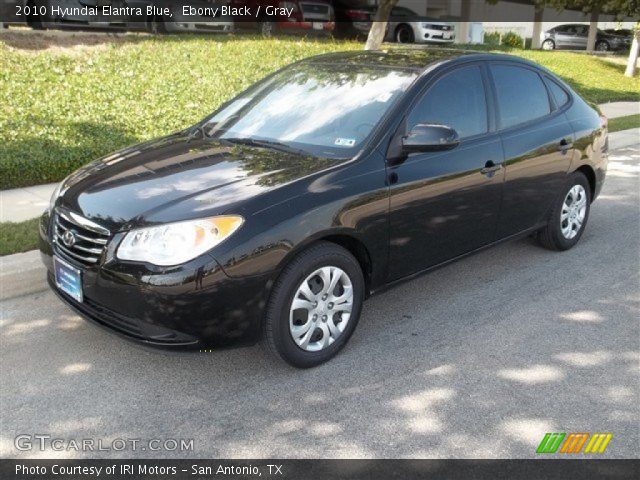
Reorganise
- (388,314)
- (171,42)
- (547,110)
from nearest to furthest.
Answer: (388,314)
(547,110)
(171,42)

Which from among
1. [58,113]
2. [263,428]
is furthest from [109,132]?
[263,428]

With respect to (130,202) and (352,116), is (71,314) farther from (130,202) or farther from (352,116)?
(352,116)

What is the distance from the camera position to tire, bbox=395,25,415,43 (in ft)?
76.8

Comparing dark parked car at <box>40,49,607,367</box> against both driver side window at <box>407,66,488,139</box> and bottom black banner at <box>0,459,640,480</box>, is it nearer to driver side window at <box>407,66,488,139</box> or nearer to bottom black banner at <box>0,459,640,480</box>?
driver side window at <box>407,66,488,139</box>

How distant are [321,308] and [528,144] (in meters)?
2.30

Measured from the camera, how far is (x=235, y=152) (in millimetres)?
4207

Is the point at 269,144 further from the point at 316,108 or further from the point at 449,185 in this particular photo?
the point at 449,185

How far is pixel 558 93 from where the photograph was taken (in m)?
5.62

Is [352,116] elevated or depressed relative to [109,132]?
elevated

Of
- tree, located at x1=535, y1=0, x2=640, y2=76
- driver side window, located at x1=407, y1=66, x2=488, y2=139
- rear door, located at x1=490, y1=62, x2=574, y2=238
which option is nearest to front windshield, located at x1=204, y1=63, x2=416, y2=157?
driver side window, located at x1=407, y1=66, x2=488, y2=139

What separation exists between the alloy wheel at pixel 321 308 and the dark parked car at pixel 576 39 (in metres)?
32.8

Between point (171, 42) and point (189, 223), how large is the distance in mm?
10654

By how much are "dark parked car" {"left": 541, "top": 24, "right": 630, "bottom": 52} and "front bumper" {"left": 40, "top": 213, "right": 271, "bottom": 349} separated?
33.4 meters

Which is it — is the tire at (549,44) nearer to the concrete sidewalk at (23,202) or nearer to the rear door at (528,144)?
the rear door at (528,144)
